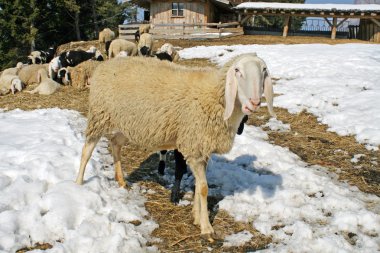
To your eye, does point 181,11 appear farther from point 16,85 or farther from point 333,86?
point 333,86

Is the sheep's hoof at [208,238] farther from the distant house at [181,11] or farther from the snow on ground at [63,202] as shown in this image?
the distant house at [181,11]

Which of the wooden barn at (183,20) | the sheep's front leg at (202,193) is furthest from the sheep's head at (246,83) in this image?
the wooden barn at (183,20)

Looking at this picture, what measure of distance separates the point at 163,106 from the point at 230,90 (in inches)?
34.6

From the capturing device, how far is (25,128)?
6.85 m

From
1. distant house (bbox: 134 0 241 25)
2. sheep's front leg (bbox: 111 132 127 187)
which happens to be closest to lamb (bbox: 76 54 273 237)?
sheep's front leg (bbox: 111 132 127 187)

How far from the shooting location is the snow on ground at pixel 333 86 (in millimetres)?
7539

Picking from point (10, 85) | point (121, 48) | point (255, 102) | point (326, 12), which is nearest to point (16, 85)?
point (10, 85)

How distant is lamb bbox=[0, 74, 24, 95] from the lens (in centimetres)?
1165

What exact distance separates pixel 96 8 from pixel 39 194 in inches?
1475

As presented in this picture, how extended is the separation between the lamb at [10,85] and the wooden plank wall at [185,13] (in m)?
20.4

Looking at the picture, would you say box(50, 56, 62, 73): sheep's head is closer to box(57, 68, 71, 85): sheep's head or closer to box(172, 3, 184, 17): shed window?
box(57, 68, 71, 85): sheep's head

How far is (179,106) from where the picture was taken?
13.3 feet

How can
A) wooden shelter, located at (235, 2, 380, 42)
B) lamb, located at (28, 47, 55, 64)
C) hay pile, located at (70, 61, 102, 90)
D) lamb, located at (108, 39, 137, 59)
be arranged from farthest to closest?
wooden shelter, located at (235, 2, 380, 42)
lamb, located at (28, 47, 55, 64)
lamb, located at (108, 39, 137, 59)
hay pile, located at (70, 61, 102, 90)

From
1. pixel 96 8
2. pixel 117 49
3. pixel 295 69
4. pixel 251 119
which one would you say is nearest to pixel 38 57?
pixel 117 49
